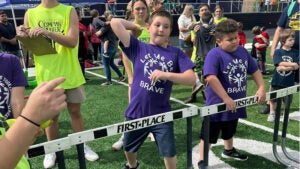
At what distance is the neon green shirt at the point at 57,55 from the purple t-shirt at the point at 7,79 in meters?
1.01

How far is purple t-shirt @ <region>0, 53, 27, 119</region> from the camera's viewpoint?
99.7 inches

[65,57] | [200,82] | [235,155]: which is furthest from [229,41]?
[200,82]

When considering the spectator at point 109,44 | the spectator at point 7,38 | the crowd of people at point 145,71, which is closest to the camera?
the crowd of people at point 145,71

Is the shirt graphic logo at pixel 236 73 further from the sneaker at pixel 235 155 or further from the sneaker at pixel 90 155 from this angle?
the sneaker at pixel 90 155

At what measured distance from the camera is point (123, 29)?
3094 millimetres

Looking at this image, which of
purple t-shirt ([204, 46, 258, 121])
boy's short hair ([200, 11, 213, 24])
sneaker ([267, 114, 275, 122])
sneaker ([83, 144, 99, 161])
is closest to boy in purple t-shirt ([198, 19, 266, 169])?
purple t-shirt ([204, 46, 258, 121])

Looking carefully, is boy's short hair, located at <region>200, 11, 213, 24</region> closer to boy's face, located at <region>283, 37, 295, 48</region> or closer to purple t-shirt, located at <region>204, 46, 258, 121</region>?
boy's face, located at <region>283, 37, 295, 48</region>

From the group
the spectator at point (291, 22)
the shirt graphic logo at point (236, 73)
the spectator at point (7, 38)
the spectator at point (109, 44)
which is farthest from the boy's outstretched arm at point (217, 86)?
the spectator at point (7, 38)

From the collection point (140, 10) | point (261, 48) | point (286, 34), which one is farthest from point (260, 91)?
point (261, 48)

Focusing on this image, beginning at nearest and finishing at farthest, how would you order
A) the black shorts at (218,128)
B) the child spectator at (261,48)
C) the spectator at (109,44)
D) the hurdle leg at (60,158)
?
A: the hurdle leg at (60,158)
the black shorts at (218,128)
the spectator at (109,44)
the child spectator at (261,48)

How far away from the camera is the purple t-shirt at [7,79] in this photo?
99.7 inches

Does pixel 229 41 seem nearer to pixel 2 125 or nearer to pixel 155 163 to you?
pixel 155 163

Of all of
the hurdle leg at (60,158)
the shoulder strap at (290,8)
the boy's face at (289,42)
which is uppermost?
the shoulder strap at (290,8)

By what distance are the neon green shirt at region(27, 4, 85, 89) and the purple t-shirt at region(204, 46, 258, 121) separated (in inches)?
59.3
